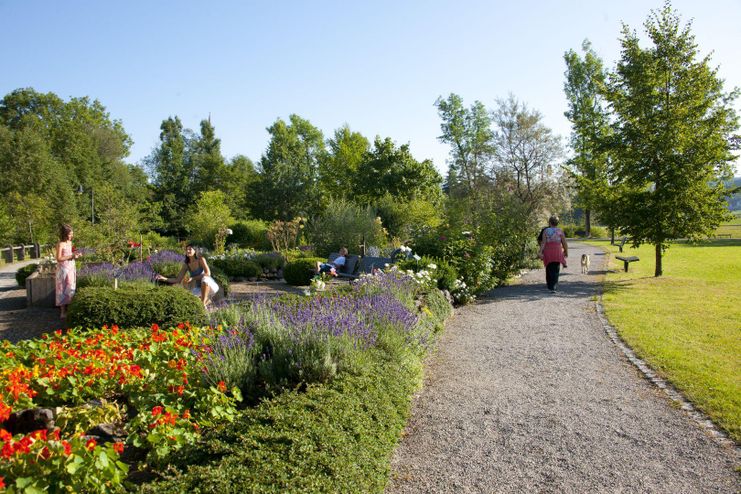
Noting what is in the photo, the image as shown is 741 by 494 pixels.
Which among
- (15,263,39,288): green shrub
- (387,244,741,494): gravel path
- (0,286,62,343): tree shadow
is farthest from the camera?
(15,263,39,288): green shrub

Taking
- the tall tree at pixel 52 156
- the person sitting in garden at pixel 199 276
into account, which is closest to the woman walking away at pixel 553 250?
the person sitting in garden at pixel 199 276

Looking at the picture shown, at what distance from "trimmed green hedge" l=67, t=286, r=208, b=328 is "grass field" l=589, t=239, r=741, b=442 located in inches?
231

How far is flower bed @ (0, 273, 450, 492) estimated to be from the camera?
2.72m

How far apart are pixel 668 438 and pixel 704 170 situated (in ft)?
39.3

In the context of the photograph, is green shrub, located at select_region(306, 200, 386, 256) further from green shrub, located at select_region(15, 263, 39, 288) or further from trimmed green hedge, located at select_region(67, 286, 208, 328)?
trimmed green hedge, located at select_region(67, 286, 208, 328)

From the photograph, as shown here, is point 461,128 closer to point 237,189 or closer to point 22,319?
point 237,189

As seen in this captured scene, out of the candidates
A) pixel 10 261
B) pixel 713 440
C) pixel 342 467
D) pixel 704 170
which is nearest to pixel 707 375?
pixel 713 440

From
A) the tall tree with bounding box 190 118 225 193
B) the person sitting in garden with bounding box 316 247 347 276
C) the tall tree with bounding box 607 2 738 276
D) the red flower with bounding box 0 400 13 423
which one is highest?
the tall tree with bounding box 190 118 225 193

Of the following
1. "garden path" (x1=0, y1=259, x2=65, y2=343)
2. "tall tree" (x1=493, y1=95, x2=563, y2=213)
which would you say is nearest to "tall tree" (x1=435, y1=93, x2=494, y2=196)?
"tall tree" (x1=493, y1=95, x2=563, y2=213)

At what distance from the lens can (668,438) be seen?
4164 mm

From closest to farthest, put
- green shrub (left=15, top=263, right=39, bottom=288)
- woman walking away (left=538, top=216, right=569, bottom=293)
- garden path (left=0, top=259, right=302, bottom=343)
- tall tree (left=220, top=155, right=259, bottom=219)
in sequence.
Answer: garden path (left=0, top=259, right=302, bottom=343) < woman walking away (left=538, top=216, right=569, bottom=293) < green shrub (left=15, top=263, right=39, bottom=288) < tall tree (left=220, top=155, right=259, bottom=219)

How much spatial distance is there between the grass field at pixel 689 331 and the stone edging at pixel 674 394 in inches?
2.5

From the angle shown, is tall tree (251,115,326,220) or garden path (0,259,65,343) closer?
garden path (0,259,65,343)

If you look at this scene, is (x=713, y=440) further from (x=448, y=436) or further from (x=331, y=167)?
(x=331, y=167)
